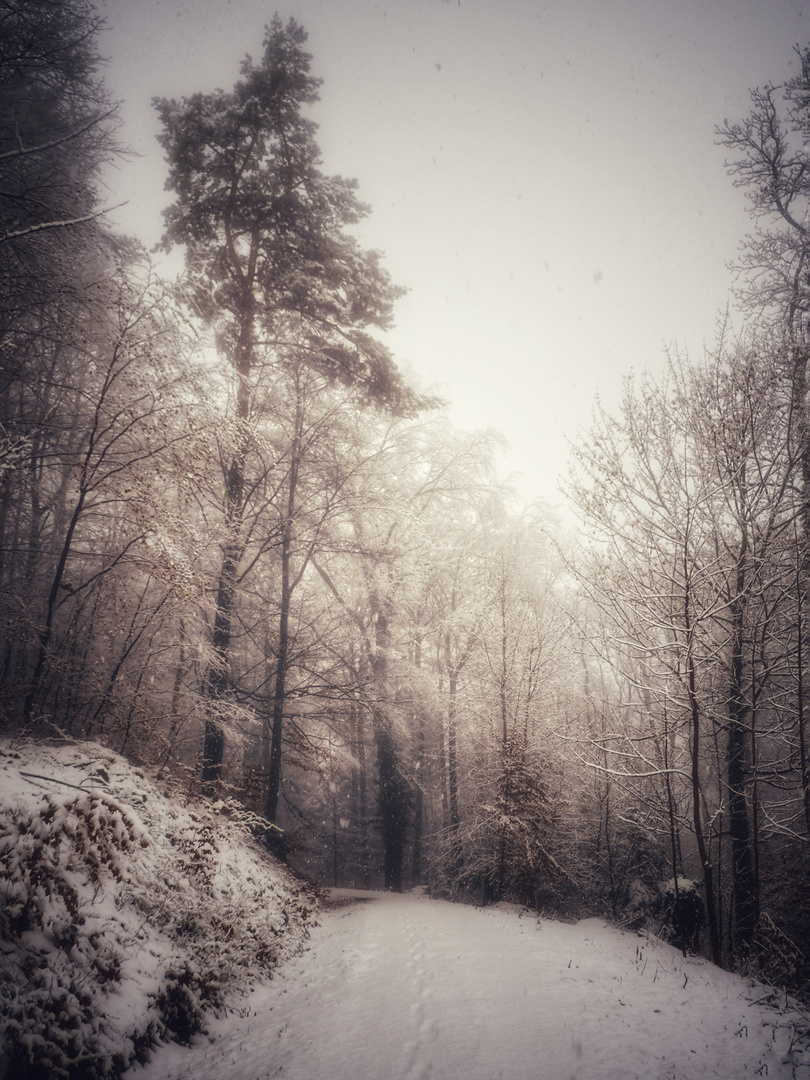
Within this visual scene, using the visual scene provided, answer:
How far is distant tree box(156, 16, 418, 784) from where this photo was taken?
8.89 metres

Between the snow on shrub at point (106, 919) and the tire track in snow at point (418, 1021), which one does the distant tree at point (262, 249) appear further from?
the tire track in snow at point (418, 1021)

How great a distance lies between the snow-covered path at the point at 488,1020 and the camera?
3559 mm

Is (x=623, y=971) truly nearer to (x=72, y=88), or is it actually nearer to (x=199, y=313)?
(x=199, y=313)

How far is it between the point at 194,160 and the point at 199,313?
2804 millimetres

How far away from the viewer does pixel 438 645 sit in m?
15.7

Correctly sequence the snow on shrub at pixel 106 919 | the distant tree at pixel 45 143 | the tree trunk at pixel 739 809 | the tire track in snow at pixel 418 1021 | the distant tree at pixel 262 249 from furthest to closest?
the distant tree at pixel 262 249
the tree trunk at pixel 739 809
the distant tree at pixel 45 143
the tire track in snow at pixel 418 1021
the snow on shrub at pixel 106 919

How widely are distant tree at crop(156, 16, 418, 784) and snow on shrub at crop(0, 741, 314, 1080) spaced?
2665 mm

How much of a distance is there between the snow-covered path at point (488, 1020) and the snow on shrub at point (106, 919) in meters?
0.35

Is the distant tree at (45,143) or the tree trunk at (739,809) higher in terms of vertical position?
the distant tree at (45,143)

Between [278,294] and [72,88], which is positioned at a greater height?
[72,88]

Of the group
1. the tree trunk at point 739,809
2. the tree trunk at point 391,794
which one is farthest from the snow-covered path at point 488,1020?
the tree trunk at point 391,794

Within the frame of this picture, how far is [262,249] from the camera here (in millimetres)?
9883

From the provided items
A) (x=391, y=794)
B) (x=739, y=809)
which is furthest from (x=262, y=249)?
(x=739, y=809)

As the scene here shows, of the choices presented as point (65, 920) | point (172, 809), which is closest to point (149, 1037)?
point (65, 920)
